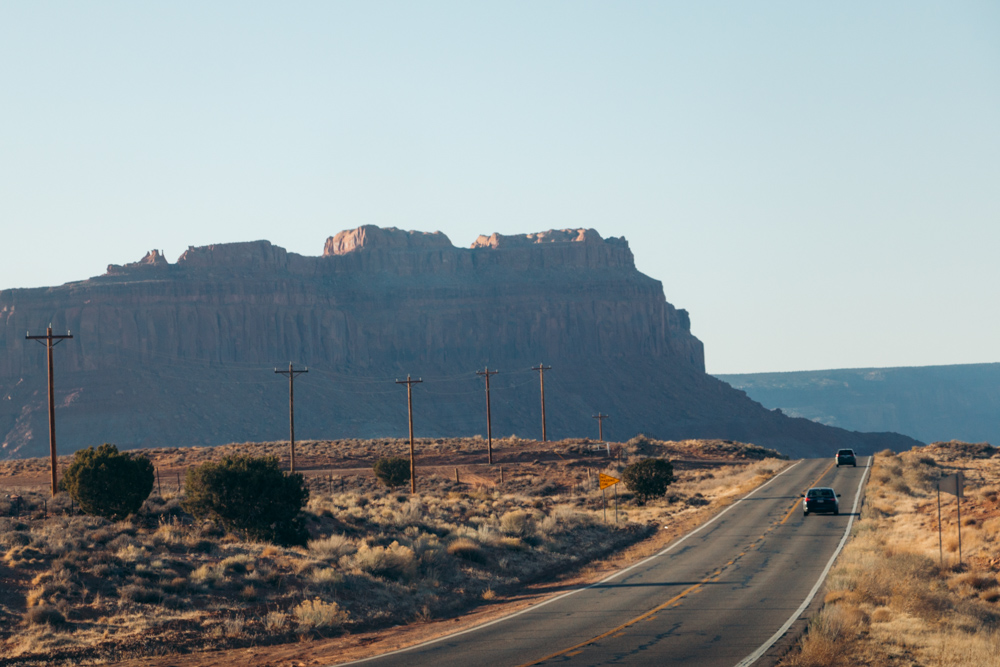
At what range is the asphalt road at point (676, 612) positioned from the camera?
18.1 m

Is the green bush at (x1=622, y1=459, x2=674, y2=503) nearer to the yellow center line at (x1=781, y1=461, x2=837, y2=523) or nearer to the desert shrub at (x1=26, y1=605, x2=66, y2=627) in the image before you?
the yellow center line at (x1=781, y1=461, x2=837, y2=523)

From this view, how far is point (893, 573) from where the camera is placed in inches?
974

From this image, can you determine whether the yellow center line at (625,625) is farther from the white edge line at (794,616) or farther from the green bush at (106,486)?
the green bush at (106,486)

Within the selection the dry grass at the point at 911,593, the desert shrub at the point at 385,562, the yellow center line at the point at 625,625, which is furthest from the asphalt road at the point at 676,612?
the desert shrub at the point at 385,562

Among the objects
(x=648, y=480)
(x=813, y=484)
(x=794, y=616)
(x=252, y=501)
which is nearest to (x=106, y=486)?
(x=252, y=501)

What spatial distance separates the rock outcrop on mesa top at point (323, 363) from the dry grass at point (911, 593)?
11622 cm

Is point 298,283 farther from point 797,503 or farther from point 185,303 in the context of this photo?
point 797,503

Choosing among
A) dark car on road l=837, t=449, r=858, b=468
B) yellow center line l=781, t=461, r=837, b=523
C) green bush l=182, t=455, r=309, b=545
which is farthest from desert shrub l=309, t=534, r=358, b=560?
dark car on road l=837, t=449, r=858, b=468

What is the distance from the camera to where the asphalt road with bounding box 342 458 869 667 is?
59.5 feet

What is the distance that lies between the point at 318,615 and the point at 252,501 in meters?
9.20

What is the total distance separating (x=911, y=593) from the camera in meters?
22.2

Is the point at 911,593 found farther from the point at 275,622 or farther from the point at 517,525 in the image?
the point at 517,525

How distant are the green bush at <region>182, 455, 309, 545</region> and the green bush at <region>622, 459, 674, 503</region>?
24.9m

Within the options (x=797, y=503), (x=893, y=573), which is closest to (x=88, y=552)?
(x=893, y=573)
